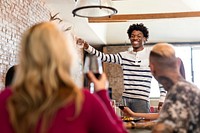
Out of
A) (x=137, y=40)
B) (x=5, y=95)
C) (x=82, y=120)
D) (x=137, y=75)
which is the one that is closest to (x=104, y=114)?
(x=82, y=120)

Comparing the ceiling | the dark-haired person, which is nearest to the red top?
the dark-haired person

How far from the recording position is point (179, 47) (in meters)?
9.58

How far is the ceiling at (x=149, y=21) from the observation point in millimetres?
7123

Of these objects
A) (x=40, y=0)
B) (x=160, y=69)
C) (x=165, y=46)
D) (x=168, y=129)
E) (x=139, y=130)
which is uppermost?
(x=40, y=0)

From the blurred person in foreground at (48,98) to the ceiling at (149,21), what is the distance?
4557mm

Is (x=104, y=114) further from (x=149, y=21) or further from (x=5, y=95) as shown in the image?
(x=149, y=21)

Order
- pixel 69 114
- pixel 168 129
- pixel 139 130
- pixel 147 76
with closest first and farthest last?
pixel 69 114 < pixel 168 129 < pixel 139 130 < pixel 147 76

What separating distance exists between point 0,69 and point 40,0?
174 centimetres

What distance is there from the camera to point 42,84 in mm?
1169

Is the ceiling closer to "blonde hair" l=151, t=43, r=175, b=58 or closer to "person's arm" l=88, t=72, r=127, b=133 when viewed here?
"blonde hair" l=151, t=43, r=175, b=58

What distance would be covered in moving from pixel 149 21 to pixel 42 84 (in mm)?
8005

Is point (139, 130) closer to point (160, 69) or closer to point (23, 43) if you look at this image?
point (160, 69)

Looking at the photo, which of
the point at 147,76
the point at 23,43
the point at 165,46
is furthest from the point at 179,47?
the point at 23,43

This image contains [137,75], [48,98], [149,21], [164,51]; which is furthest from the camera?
[149,21]
